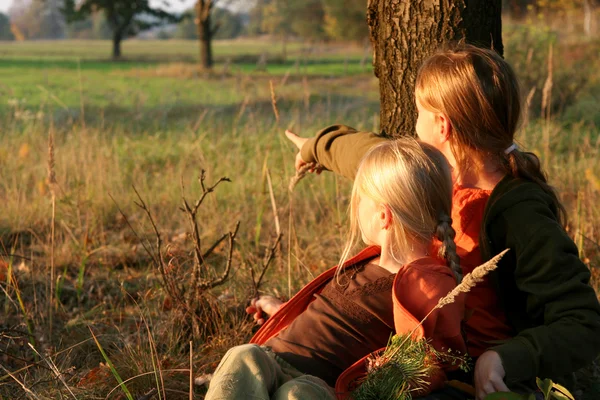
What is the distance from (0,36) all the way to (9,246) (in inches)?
4366

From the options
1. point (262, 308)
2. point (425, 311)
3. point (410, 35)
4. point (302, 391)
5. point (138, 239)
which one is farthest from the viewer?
point (138, 239)

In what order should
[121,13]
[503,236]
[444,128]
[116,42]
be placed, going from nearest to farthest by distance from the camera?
[503,236] < [444,128] < [121,13] < [116,42]

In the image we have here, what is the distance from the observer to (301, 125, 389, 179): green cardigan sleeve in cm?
282


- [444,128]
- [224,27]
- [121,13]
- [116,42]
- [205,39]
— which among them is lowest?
[444,128]

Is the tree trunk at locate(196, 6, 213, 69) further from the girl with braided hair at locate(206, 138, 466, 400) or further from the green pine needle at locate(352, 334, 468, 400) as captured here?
the green pine needle at locate(352, 334, 468, 400)

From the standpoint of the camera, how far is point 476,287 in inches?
91.8

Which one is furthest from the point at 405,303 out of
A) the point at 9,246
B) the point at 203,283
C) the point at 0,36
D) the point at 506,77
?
the point at 0,36

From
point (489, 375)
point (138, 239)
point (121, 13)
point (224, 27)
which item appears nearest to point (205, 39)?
point (121, 13)

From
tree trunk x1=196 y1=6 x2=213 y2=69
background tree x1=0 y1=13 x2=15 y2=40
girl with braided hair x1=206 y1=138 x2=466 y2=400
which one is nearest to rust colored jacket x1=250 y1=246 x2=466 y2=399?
girl with braided hair x1=206 y1=138 x2=466 y2=400

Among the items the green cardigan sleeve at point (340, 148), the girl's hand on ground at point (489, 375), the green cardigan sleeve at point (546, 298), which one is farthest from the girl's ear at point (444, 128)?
the girl's hand on ground at point (489, 375)

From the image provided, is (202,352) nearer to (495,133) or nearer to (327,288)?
(327,288)

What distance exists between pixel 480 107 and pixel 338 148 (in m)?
0.76

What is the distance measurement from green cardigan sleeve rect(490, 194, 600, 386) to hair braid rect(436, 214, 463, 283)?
0.80 ft

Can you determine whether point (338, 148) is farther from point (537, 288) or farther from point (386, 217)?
point (537, 288)
